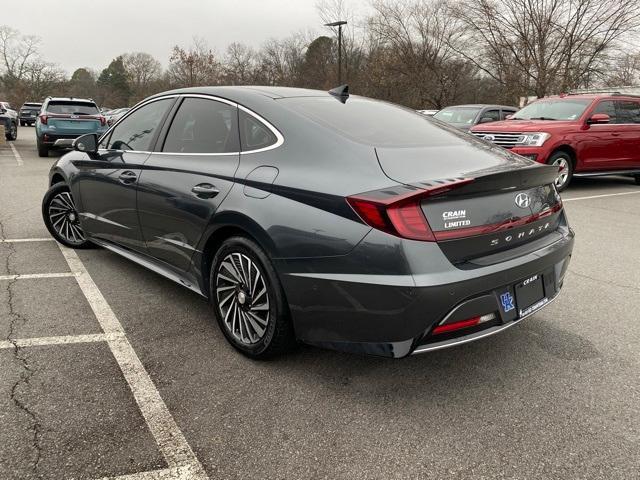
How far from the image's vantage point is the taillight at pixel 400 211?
2.23m

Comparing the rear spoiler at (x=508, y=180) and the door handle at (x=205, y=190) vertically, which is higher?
the rear spoiler at (x=508, y=180)

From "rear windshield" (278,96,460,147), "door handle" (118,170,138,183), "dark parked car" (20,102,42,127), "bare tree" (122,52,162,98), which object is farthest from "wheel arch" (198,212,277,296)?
"bare tree" (122,52,162,98)

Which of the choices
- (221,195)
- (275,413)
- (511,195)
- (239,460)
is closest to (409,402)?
(275,413)

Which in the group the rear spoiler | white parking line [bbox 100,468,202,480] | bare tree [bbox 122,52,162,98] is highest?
bare tree [bbox 122,52,162,98]

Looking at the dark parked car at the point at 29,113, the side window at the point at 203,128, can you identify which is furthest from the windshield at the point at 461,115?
the dark parked car at the point at 29,113

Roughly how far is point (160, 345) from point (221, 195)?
100 cm

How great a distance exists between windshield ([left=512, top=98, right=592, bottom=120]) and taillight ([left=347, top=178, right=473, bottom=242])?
8459mm

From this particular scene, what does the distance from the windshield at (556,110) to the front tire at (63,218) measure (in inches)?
327

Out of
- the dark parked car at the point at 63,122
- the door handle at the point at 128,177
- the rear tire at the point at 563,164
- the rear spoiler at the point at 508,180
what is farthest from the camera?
the dark parked car at the point at 63,122

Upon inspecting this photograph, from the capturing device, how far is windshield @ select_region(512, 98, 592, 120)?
9.48 metres

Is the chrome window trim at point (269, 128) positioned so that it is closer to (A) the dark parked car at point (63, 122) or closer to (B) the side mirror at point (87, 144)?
(B) the side mirror at point (87, 144)

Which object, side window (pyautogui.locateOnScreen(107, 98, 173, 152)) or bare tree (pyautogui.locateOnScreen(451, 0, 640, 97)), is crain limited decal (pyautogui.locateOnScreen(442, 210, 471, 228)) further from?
bare tree (pyautogui.locateOnScreen(451, 0, 640, 97))

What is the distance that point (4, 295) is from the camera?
385 centimetres

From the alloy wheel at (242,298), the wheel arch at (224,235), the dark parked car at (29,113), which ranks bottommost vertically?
the alloy wheel at (242,298)
